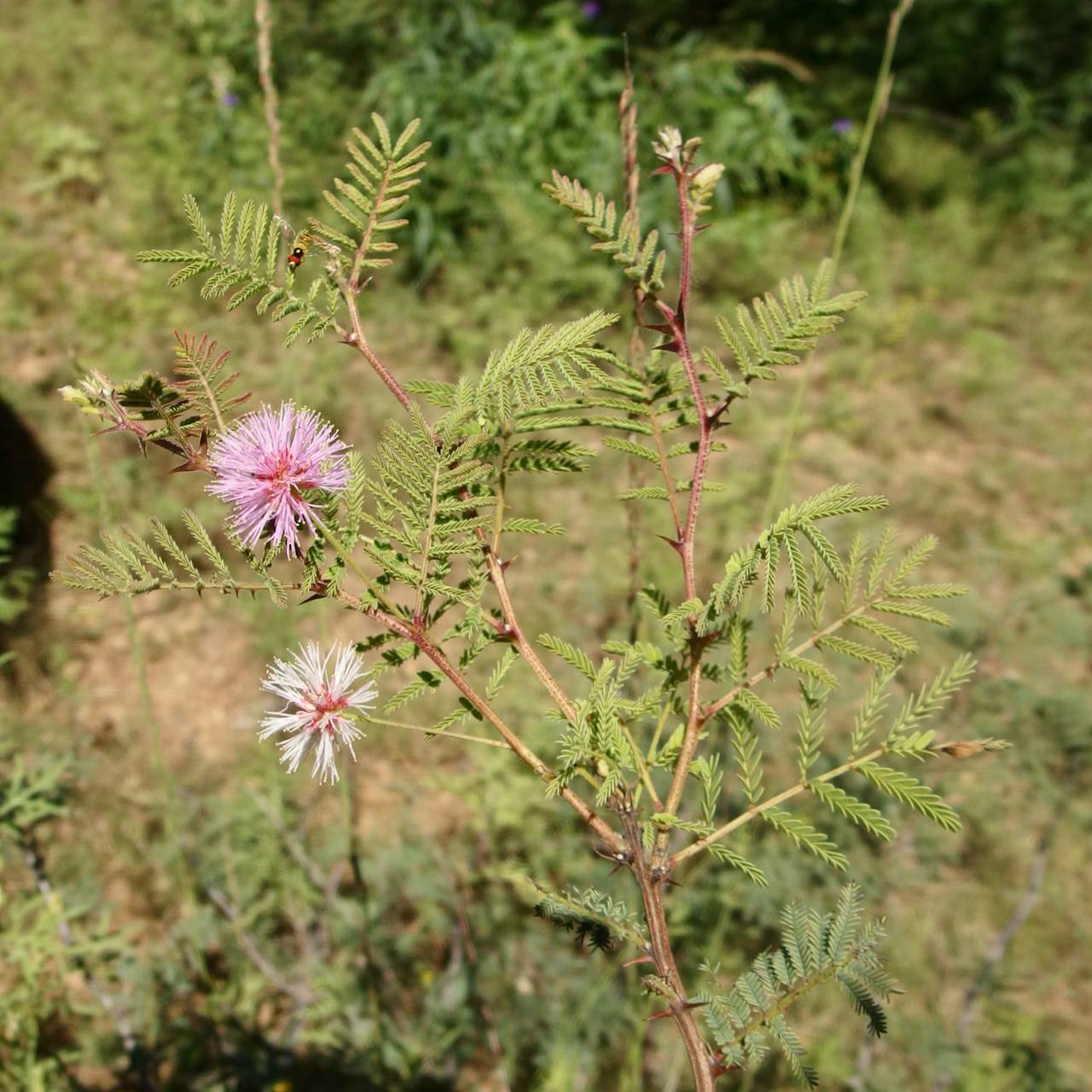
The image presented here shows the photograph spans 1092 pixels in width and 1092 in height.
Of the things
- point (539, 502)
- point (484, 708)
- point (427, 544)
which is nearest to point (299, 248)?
point (427, 544)

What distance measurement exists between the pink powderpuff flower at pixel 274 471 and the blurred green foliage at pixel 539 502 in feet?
1.99

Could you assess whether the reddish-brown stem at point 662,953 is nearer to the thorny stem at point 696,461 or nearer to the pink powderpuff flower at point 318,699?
the thorny stem at point 696,461

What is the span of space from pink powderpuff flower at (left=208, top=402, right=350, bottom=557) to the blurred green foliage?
0.61 meters

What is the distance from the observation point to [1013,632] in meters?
2.78

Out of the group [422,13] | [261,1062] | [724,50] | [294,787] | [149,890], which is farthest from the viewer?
[724,50]

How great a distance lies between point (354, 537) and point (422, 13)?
3.89 metres

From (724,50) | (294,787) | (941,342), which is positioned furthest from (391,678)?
(724,50)

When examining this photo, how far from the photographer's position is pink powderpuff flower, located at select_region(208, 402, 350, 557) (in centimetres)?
62

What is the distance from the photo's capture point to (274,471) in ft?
2.06

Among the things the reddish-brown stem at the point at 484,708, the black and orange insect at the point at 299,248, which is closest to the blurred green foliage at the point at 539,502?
the black and orange insect at the point at 299,248

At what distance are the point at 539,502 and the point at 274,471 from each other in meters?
2.58

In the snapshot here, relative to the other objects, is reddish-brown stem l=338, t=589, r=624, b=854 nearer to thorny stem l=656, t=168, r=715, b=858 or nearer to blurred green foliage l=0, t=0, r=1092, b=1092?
thorny stem l=656, t=168, r=715, b=858

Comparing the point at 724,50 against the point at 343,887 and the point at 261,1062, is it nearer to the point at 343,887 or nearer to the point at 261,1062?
the point at 343,887

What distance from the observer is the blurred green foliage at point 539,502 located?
183 cm
